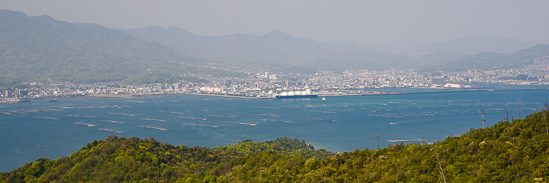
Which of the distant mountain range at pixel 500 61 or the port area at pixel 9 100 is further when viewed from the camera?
the distant mountain range at pixel 500 61

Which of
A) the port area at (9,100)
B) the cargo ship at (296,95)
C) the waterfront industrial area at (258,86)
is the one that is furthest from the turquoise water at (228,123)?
the waterfront industrial area at (258,86)

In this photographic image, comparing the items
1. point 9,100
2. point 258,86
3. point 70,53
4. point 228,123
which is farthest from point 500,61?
point 9,100

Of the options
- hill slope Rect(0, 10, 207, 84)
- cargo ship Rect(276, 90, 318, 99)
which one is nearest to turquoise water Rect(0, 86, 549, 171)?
cargo ship Rect(276, 90, 318, 99)

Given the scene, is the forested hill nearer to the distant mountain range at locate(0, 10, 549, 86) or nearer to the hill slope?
the distant mountain range at locate(0, 10, 549, 86)

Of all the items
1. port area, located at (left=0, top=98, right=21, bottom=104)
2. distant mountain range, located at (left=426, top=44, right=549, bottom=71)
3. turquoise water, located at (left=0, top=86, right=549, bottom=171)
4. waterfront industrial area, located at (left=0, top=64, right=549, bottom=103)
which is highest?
distant mountain range, located at (left=426, top=44, right=549, bottom=71)

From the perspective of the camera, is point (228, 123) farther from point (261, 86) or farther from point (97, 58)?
point (97, 58)

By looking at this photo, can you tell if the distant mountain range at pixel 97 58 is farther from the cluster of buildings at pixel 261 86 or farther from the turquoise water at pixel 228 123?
the turquoise water at pixel 228 123
